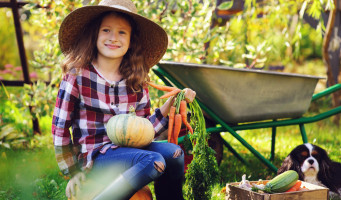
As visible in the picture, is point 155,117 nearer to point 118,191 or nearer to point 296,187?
point 118,191

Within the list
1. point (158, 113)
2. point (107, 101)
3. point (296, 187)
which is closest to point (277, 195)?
point (296, 187)

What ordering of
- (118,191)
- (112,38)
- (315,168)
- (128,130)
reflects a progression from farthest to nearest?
(315,168) < (112,38) < (128,130) < (118,191)

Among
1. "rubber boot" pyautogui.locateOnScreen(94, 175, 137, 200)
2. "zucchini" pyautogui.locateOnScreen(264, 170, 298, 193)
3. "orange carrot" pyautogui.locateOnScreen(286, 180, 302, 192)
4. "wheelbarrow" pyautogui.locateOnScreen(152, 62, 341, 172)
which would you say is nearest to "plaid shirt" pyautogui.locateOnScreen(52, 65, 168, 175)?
"rubber boot" pyautogui.locateOnScreen(94, 175, 137, 200)

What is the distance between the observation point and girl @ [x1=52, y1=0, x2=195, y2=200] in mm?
1800

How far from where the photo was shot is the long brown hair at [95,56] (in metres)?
2.04

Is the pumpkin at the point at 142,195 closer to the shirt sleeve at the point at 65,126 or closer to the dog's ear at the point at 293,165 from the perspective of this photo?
the shirt sleeve at the point at 65,126

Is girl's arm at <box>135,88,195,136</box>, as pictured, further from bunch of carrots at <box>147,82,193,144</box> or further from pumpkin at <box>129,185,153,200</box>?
pumpkin at <box>129,185,153,200</box>

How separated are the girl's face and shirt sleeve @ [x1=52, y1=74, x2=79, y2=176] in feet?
0.72

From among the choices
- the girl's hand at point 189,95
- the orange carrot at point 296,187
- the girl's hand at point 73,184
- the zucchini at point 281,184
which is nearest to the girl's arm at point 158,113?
the girl's hand at point 189,95

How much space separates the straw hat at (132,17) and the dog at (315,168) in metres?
1.05

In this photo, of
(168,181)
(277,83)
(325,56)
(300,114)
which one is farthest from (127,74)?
(325,56)

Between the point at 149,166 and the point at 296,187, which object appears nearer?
the point at 149,166

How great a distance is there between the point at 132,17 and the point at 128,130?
68 centimetres

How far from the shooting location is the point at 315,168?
239 cm
